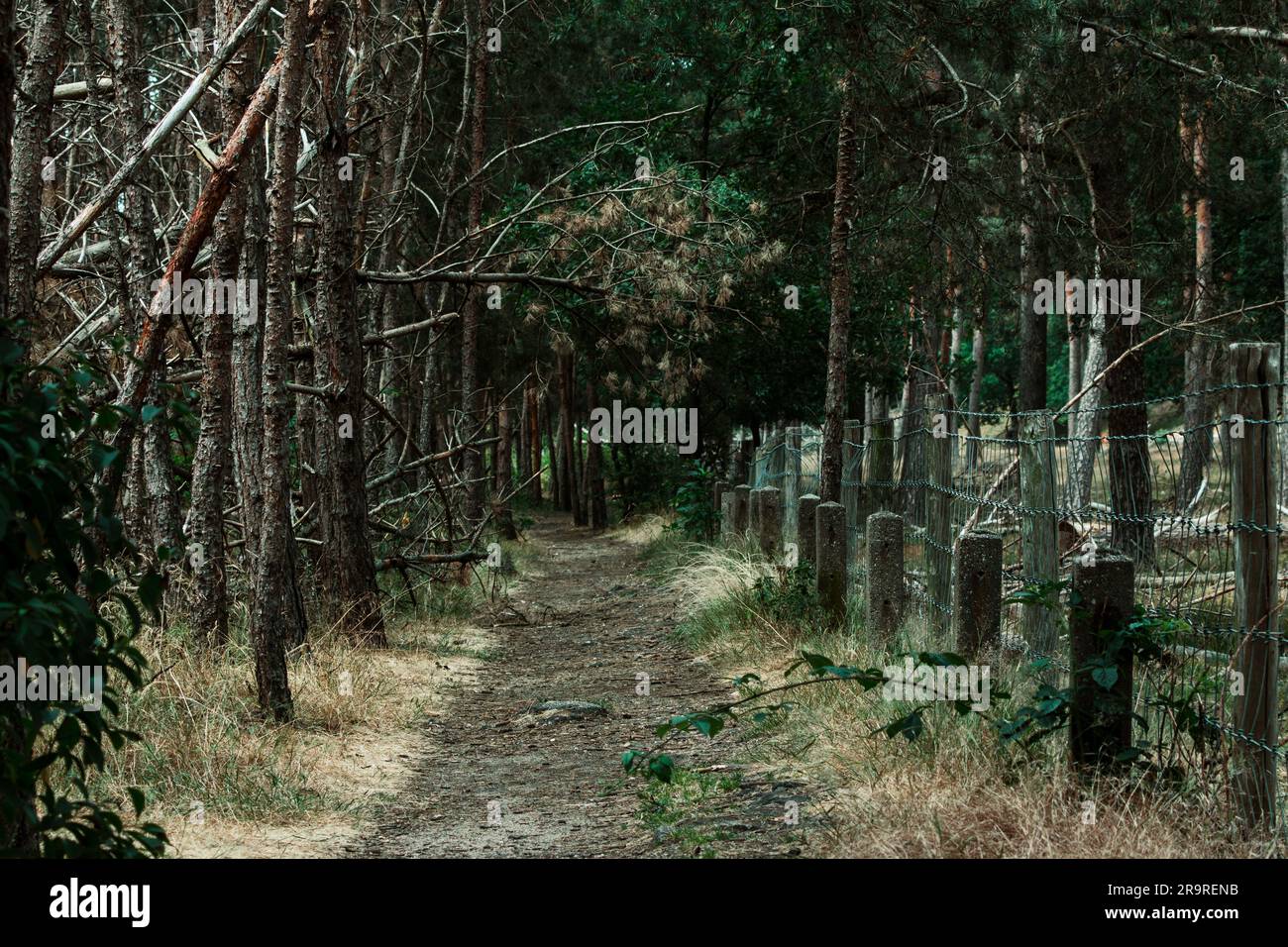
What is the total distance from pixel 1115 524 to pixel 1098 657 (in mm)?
2516

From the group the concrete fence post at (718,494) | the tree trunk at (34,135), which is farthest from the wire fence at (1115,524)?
the concrete fence post at (718,494)

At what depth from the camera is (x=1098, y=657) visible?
15.8ft

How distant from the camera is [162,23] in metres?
17.6

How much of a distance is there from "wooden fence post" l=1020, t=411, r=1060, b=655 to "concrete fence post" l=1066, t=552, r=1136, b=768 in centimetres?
121

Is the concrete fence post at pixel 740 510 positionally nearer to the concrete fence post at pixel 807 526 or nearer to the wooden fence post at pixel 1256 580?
the concrete fence post at pixel 807 526

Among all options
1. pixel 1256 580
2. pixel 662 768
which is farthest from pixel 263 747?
pixel 1256 580

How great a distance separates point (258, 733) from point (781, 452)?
31.9 ft

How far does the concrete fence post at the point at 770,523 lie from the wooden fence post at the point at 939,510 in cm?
470

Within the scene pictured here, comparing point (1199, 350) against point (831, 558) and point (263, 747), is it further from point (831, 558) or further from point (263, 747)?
point (263, 747)

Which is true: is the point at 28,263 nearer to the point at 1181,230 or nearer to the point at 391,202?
the point at 391,202

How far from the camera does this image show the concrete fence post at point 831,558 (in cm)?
980

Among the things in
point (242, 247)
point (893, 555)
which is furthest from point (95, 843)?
point (893, 555)

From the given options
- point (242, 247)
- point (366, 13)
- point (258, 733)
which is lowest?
point (258, 733)

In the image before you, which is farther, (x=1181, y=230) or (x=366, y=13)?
(x=1181, y=230)
